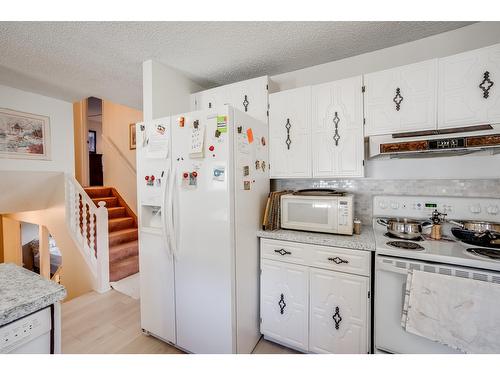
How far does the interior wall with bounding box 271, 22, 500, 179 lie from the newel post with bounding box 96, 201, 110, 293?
2.94 metres

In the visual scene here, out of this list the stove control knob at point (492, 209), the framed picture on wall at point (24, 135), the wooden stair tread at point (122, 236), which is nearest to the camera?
the stove control knob at point (492, 209)

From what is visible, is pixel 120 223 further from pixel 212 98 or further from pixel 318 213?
pixel 318 213

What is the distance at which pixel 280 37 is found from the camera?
1.79 metres

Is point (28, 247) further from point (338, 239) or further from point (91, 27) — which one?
point (338, 239)

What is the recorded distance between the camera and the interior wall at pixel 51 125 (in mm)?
2773

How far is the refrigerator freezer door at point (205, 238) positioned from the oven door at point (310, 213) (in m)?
0.58

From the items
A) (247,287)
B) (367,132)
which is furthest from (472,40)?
(247,287)

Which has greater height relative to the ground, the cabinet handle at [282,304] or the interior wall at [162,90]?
the interior wall at [162,90]

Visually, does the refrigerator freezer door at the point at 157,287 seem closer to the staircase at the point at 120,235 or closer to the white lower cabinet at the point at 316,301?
the white lower cabinet at the point at 316,301

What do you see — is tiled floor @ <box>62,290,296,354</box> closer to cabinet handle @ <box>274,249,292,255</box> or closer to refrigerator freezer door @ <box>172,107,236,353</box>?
refrigerator freezer door @ <box>172,107,236,353</box>

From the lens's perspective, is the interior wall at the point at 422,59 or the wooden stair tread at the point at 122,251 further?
the wooden stair tread at the point at 122,251

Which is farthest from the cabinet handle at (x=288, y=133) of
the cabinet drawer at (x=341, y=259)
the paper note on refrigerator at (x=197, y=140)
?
the cabinet drawer at (x=341, y=259)

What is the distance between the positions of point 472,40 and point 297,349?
8.81 ft

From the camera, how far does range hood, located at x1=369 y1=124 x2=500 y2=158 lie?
1.42 m
